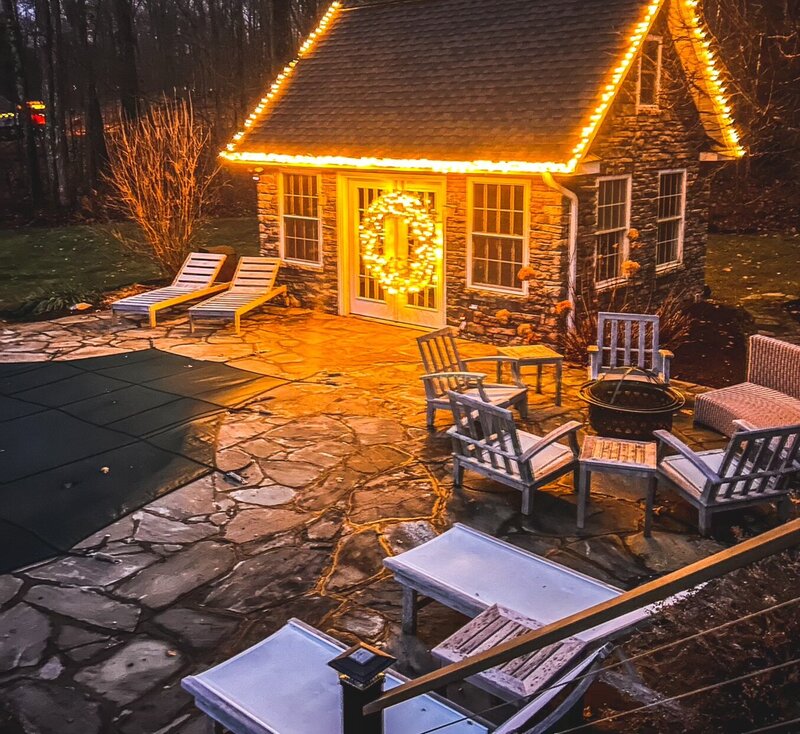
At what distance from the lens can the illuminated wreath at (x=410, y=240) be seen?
1358cm

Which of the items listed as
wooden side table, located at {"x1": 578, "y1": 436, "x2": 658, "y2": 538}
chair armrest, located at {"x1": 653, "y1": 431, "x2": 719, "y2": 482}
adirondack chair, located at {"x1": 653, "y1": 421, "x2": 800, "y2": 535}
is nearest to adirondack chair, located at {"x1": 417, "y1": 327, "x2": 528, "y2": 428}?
wooden side table, located at {"x1": 578, "y1": 436, "x2": 658, "y2": 538}

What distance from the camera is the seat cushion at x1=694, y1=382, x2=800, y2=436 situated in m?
8.44

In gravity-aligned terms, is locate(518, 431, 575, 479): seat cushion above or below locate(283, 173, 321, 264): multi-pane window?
below

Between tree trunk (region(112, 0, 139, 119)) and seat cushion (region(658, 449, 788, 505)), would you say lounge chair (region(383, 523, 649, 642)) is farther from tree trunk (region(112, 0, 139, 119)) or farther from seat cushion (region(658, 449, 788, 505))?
tree trunk (region(112, 0, 139, 119))

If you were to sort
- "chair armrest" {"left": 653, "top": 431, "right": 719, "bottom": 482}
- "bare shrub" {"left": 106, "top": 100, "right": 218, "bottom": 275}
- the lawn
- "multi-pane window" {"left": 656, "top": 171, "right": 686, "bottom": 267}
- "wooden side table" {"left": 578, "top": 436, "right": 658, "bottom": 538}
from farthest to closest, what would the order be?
the lawn, "bare shrub" {"left": 106, "top": 100, "right": 218, "bottom": 275}, "multi-pane window" {"left": 656, "top": 171, "right": 686, "bottom": 267}, "wooden side table" {"left": 578, "top": 436, "right": 658, "bottom": 538}, "chair armrest" {"left": 653, "top": 431, "right": 719, "bottom": 482}

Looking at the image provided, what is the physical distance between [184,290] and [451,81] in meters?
5.69

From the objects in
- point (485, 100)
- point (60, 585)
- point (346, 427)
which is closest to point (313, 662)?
point (60, 585)

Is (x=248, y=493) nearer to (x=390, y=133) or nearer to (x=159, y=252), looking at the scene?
(x=390, y=133)

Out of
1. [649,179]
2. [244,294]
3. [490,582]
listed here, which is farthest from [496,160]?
[490,582]

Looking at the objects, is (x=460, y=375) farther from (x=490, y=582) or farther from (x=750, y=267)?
(x=750, y=267)

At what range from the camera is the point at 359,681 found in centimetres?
344

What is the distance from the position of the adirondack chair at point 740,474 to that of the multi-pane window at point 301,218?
9.28 metres

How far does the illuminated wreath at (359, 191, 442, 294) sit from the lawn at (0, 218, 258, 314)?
5967mm

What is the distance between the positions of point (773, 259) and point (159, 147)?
14.2 metres
